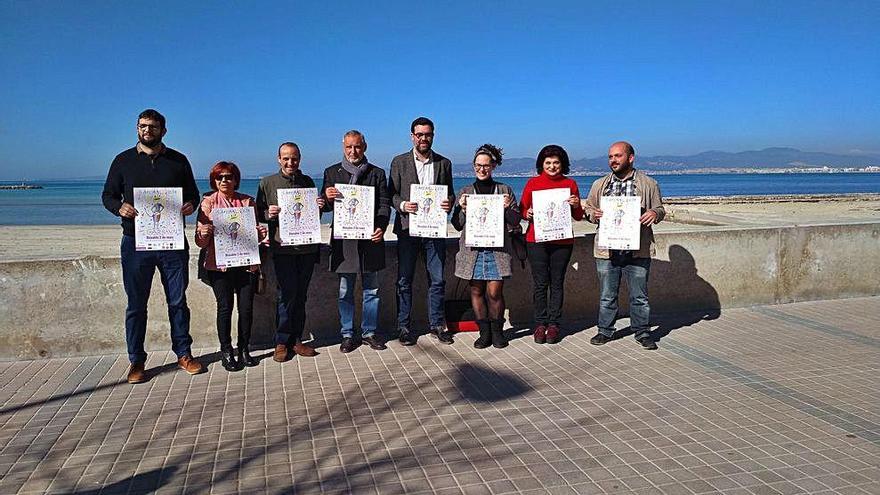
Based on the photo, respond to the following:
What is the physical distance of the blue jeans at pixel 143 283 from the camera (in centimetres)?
534

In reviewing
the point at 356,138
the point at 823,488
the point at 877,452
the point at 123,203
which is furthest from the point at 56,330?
the point at 877,452

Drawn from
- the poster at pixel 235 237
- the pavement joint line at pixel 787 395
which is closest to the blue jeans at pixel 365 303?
the poster at pixel 235 237

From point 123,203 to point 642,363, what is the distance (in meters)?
4.58

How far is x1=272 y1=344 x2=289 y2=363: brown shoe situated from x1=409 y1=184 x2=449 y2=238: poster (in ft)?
5.21

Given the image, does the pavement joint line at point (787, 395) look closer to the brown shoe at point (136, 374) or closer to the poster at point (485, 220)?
the poster at point (485, 220)

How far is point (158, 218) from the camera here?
5.23 m

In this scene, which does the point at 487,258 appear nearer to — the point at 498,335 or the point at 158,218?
the point at 498,335

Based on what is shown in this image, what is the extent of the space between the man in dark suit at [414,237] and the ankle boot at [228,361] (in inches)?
63.4

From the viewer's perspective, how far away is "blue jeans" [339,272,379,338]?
6203mm

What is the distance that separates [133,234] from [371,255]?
6.67 feet

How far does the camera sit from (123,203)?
5203mm

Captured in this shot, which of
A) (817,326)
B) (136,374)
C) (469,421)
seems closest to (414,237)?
(469,421)

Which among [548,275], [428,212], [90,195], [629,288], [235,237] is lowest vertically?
[90,195]

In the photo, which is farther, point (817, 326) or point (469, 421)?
point (817, 326)
